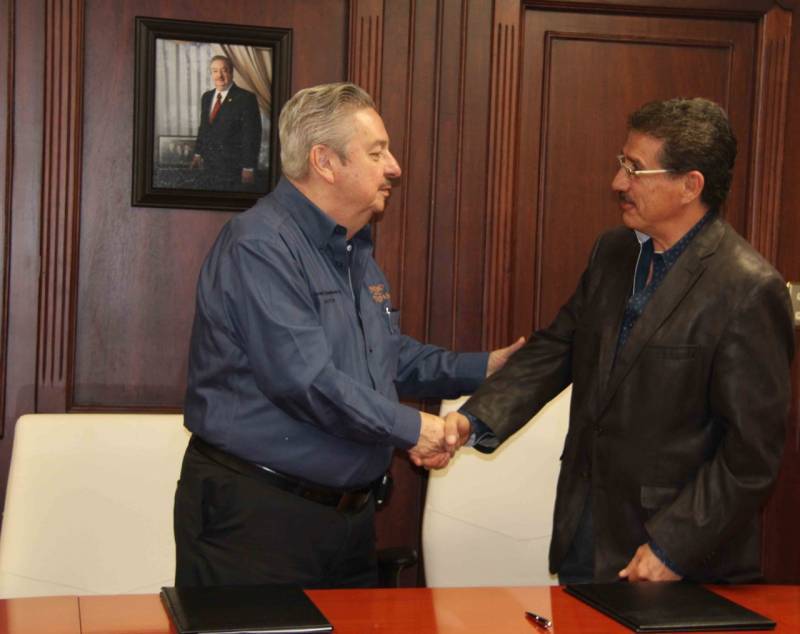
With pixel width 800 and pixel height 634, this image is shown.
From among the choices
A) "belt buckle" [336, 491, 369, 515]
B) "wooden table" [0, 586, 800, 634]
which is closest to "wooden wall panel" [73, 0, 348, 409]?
"belt buckle" [336, 491, 369, 515]

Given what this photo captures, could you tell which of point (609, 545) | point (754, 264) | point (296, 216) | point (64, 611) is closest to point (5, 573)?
point (64, 611)

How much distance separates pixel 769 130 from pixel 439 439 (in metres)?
1.98

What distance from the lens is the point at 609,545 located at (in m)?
2.46

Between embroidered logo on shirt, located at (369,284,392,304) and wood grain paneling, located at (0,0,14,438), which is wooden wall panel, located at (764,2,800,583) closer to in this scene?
embroidered logo on shirt, located at (369,284,392,304)

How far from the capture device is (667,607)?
205 centimetres

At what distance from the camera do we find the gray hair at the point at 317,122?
2.68 meters

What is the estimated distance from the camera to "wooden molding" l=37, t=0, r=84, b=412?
3486mm

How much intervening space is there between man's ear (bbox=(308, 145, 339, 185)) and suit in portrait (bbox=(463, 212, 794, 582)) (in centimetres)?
73

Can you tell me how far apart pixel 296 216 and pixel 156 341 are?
47.4 inches

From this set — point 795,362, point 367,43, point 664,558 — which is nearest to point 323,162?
point 367,43

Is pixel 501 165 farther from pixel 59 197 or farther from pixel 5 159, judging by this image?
pixel 5 159

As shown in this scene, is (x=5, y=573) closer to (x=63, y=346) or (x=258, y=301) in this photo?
(x=258, y=301)

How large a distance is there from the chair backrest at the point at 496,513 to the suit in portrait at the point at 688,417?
0.43 metres

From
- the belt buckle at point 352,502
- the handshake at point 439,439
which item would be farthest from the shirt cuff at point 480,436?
the belt buckle at point 352,502
